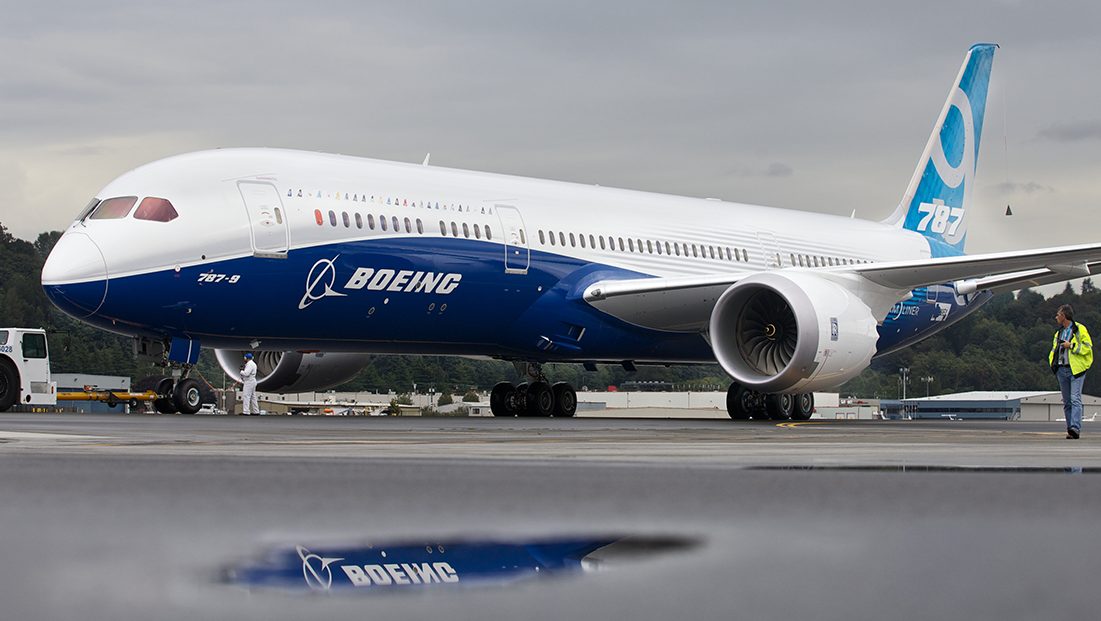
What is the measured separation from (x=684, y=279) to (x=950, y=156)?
1080 cm

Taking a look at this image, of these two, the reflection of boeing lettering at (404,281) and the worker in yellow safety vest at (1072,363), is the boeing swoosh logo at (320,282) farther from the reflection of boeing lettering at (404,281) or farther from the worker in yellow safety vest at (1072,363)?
the worker in yellow safety vest at (1072,363)

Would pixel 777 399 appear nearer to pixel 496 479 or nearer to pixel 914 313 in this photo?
pixel 914 313

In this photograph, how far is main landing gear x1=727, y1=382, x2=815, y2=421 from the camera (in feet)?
75.5

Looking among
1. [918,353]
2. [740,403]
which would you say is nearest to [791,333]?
[740,403]

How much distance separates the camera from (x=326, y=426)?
583 inches

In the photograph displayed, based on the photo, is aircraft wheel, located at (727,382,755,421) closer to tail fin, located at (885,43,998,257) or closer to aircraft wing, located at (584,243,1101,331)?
aircraft wing, located at (584,243,1101,331)

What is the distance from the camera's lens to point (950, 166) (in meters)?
30.2

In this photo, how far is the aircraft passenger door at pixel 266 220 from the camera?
18156 mm

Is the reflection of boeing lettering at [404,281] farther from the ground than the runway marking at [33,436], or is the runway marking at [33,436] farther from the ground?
the reflection of boeing lettering at [404,281]

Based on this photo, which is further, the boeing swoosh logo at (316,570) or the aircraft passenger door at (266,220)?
the aircraft passenger door at (266,220)

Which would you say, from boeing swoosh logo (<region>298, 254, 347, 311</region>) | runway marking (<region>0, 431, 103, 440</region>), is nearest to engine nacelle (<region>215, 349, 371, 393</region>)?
boeing swoosh logo (<region>298, 254, 347, 311</region>)

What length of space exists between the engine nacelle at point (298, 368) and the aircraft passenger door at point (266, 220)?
257 inches

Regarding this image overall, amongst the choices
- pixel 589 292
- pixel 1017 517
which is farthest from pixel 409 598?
pixel 589 292

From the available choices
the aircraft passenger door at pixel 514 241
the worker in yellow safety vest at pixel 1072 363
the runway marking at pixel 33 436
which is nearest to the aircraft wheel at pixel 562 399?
the aircraft passenger door at pixel 514 241
